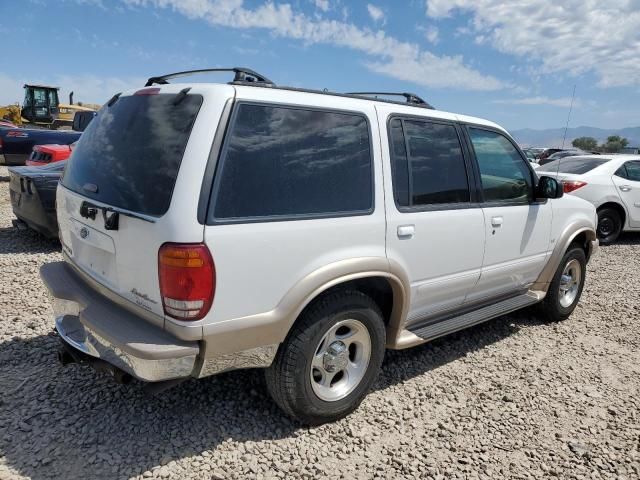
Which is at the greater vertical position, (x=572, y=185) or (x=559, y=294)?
(x=572, y=185)

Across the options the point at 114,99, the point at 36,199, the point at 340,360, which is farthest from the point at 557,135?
the point at 36,199

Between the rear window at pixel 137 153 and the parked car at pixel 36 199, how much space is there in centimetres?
329

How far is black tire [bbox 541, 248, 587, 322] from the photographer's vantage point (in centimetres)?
460

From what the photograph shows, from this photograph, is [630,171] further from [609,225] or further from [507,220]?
[507,220]

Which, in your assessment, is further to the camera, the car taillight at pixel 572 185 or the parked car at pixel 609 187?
the parked car at pixel 609 187

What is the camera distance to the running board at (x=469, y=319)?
332cm

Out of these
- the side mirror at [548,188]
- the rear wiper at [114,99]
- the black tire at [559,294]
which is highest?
the rear wiper at [114,99]

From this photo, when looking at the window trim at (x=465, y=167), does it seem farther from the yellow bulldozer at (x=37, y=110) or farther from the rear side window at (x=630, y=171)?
the yellow bulldozer at (x=37, y=110)

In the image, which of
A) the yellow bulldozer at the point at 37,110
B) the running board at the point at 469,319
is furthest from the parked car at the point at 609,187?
the yellow bulldozer at the point at 37,110

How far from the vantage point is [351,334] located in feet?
9.61

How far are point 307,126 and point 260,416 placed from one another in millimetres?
1755

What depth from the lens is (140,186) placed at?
238cm

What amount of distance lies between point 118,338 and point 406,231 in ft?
5.62

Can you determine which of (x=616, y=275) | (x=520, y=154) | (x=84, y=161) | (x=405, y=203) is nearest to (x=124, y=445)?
(x=84, y=161)
